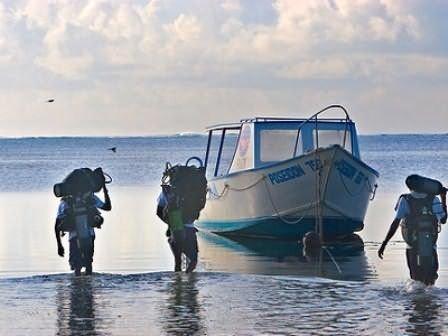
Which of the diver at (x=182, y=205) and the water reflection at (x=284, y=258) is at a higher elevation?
the diver at (x=182, y=205)

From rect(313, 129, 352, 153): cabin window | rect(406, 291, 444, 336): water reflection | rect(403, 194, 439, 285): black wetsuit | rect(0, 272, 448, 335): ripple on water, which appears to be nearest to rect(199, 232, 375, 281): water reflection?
rect(313, 129, 352, 153): cabin window

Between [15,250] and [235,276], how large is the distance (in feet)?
26.6

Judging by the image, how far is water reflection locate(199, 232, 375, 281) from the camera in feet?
66.2

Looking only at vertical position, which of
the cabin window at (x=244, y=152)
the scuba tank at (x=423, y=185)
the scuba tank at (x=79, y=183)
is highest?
the cabin window at (x=244, y=152)

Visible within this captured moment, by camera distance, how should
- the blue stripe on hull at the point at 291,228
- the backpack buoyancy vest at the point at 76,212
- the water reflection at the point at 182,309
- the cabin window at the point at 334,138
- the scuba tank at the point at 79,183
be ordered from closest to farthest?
the water reflection at the point at 182,309 < the scuba tank at the point at 79,183 < the backpack buoyancy vest at the point at 76,212 < the blue stripe on hull at the point at 291,228 < the cabin window at the point at 334,138

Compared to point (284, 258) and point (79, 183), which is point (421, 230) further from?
point (284, 258)

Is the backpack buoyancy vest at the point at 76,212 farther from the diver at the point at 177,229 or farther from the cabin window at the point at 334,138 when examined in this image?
the cabin window at the point at 334,138

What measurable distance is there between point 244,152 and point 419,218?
12825mm

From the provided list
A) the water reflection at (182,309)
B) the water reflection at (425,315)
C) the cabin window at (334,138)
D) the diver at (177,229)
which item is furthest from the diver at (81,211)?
the cabin window at (334,138)

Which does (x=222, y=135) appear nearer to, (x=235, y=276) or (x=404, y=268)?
(x=404, y=268)

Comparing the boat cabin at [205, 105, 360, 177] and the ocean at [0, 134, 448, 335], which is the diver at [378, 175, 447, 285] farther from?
the boat cabin at [205, 105, 360, 177]

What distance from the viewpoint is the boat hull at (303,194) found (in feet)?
81.8

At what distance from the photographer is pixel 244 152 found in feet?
88.3

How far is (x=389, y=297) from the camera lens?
46.8 feet
